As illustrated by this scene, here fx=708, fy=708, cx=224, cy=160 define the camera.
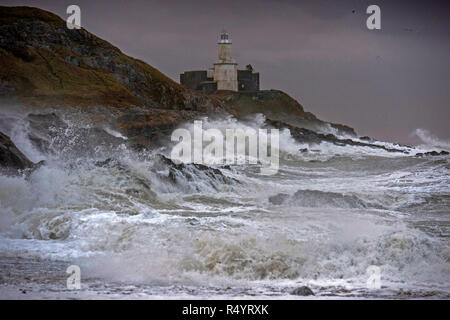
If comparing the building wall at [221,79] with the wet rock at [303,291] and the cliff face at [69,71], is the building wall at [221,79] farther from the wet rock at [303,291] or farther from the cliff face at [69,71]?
the wet rock at [303,291]

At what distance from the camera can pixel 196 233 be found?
10594mm

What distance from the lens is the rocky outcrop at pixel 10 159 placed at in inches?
554

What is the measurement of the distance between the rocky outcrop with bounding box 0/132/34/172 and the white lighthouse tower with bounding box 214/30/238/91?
53779 millimetres

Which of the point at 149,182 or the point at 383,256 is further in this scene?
the point at 149,182

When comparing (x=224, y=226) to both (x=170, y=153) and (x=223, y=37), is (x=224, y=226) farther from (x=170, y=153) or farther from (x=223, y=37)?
(x=223, y=37)

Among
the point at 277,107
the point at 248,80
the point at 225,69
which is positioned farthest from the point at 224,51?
the point at 277,107

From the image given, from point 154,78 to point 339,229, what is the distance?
36.9 m

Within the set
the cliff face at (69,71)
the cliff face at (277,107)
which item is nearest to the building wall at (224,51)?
the cliff face at (277,107)

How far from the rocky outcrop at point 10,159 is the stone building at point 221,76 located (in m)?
53.6

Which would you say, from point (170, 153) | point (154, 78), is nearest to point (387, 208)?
point (170, 153)

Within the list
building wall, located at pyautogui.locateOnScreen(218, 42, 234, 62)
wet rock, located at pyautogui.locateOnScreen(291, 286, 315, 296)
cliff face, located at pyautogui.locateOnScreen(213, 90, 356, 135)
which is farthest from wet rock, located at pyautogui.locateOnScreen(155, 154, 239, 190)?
building wall, located at pyautogui.locateOnScreen(218, 42, 234, 62)

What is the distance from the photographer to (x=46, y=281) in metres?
7.85

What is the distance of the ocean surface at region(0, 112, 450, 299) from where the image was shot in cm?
796

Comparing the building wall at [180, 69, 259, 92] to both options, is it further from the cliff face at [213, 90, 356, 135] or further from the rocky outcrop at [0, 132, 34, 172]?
the rocky outcrop at [0, 132, 34, 172]
